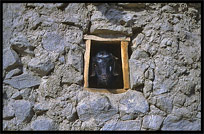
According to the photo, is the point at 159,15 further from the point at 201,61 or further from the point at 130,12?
the point at 201,61

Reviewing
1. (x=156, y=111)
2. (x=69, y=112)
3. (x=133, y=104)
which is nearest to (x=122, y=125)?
(x=133, y=104)

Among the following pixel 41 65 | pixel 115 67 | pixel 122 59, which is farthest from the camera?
pixel 115 67

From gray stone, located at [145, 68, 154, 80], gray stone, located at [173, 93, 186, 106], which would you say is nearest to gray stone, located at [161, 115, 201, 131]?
gray stone, located at [173, 93, 186, 106]

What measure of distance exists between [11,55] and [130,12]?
3.46 feet

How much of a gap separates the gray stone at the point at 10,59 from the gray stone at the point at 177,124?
1232 millimetres

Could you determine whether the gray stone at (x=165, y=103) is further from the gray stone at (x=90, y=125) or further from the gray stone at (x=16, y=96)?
the gray stone at (x=16, y=96)

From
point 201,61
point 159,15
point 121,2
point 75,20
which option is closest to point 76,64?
point 75,20

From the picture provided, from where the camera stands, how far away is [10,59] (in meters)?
2.13

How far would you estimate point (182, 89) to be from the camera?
2201 mm

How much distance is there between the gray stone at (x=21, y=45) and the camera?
217 centimetres

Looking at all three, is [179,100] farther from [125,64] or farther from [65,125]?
[65,125]

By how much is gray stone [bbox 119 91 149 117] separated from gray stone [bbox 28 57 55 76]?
2.04 ft

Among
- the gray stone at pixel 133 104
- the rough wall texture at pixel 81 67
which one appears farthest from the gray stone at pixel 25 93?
the gray stone at pixel 133 104

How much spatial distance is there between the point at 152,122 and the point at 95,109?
45 cm
